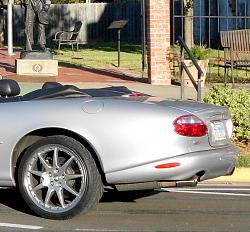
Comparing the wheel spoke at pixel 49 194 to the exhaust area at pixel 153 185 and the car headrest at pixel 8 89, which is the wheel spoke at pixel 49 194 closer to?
the exhaust area at pixel 153 185

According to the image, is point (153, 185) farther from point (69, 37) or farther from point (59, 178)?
point (69, 37)

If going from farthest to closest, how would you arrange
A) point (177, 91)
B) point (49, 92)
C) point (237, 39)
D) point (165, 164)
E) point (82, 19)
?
point (82, 19)
point (237, 39)
point (177, 91)
point (49, 92)
point (165, 164)

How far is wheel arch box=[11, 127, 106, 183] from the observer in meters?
7.07

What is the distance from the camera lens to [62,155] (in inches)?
282

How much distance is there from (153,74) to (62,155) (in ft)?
34.6

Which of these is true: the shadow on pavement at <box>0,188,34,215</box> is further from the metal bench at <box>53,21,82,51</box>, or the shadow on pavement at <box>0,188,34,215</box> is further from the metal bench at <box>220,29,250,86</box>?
the metal bench at <box>53,21,82,51</box>

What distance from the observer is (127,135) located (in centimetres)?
695

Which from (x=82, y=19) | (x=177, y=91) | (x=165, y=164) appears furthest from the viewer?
(x=82, y=19)

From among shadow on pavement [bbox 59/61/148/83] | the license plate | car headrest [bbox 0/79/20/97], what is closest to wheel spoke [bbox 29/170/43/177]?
car headrest [bbox 0/79/20/97]

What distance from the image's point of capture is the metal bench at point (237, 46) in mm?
17547

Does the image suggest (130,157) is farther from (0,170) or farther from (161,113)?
(0,170)

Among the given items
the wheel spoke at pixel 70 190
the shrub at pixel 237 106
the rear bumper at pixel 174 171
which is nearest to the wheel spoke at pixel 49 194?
the wheel spoke at pixel 70 190

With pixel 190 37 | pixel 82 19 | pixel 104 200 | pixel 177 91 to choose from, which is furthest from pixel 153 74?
pixel 82 19

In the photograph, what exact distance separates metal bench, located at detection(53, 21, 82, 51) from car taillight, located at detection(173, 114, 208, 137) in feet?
77.9
